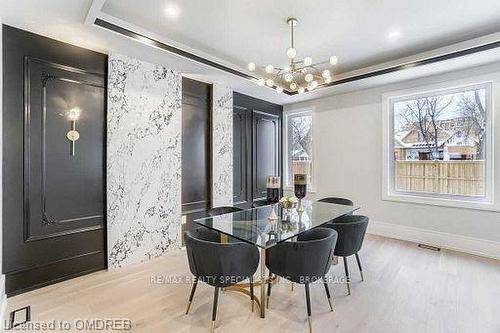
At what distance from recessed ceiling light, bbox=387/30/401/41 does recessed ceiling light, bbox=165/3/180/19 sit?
8.13ft

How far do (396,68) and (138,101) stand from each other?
3.72 meters

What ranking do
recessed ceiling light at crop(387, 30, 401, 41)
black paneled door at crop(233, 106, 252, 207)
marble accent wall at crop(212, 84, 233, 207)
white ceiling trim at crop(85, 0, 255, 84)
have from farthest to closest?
black paneled door at crop(233, 106, 252, 207)
marble accent wall at crop(212, 84, 233, 207)
recessed ceiling light at crop(387, 30, 401, 41)
white ceiling trim at crop(85, 0, 255, 84)

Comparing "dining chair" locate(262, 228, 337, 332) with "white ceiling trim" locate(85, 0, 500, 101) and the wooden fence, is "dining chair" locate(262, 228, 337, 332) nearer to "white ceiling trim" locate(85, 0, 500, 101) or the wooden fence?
"white ceiling trim" locate(85, 0, 500, 101)

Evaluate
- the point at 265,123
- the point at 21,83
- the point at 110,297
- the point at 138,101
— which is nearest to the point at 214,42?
the point at 138,101

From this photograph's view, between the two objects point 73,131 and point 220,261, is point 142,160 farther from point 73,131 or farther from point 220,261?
point 220,261

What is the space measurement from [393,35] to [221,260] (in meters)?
3.30

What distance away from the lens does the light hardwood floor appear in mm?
2125

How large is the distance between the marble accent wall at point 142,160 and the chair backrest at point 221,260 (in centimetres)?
167

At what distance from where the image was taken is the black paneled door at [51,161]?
101 inches

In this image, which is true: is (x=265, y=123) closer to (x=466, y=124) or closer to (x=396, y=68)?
(x=396, y=68)

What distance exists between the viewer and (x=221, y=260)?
1953mm

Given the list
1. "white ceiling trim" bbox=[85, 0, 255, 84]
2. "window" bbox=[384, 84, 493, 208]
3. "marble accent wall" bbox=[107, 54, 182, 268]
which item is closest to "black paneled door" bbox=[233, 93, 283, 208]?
"white ceiling trim" bbox=[85, 0, 255, 84]

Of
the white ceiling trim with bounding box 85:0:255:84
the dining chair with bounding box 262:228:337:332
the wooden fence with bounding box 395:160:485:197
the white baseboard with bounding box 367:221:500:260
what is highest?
the white ceiling trim with bounding box 85:0:255:84

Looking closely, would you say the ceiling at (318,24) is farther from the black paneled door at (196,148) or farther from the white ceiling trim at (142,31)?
the black paneled door at (196,148)
